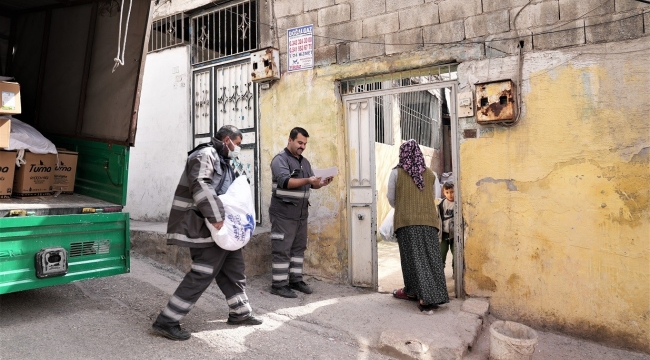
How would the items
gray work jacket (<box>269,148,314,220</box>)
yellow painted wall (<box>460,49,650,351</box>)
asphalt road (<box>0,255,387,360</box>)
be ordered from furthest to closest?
1. gray work jacket (<box>269,148,314,220</box>)
2. yellow painted wall (<box>460,49,650,351</box>)
3. asphalt road (<box>0,255,387,360</box>)

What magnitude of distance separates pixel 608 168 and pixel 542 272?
1008 mm

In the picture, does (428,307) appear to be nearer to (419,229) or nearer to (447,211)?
(419,229)

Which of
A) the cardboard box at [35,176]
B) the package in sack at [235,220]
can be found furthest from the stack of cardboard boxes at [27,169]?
the package in sack at [235,220]

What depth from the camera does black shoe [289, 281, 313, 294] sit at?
183 inches

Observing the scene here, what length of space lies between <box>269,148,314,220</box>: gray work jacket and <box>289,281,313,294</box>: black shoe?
2.29ft

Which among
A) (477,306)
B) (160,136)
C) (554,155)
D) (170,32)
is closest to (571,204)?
(554,155)

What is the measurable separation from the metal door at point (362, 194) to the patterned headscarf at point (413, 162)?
0.80 meters

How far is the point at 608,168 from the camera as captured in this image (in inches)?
142

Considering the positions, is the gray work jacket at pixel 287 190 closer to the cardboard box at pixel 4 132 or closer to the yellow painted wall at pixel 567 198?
the yellow painted wall at pixel 567 198

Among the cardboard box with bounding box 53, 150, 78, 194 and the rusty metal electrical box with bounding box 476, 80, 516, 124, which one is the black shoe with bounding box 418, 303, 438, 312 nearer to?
the rusty metal electrical box with bounding box 476, 80, 516, 124

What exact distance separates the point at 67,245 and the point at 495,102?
12.5ft

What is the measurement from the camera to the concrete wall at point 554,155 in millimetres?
3521

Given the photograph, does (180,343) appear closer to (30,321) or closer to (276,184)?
(30,321)

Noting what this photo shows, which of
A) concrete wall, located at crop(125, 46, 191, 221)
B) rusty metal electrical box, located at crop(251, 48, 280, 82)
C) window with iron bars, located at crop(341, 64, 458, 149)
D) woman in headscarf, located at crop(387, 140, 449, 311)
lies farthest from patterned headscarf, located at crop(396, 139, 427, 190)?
concrete wall, located at crop(125, 46, 191, 221)
